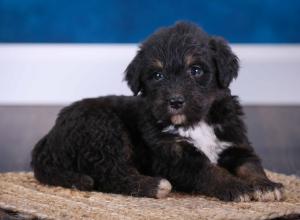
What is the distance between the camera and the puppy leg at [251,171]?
3.78 m

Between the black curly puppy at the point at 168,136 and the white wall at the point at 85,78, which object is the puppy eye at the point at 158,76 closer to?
the black curly puppy at the point at 168,136

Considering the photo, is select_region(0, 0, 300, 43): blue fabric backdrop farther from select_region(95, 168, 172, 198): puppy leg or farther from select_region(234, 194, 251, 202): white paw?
select_region(234, 194, 251, 202): white paw

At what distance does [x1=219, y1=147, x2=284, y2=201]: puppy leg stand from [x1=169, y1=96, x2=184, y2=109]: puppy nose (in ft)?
1.72

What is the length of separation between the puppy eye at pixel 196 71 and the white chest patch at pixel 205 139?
301 mm

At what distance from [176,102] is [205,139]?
388 millimetres

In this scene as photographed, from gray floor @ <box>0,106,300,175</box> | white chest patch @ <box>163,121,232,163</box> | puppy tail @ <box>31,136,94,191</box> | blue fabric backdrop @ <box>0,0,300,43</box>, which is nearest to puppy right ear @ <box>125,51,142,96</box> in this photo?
white chest patch @ <box>163,121,232,163</box>

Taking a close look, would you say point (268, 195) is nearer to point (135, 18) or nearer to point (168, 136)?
point (168, 136)

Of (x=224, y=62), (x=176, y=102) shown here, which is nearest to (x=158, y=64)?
(x=176, y=102)

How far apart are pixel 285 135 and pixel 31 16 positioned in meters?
2.97

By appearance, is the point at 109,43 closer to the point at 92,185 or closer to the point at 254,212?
the point at 92,185

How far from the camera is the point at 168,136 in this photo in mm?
4098

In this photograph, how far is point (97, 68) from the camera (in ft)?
25.4

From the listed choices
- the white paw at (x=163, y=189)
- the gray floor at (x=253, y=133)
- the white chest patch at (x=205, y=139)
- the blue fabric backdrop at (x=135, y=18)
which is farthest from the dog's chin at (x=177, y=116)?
the blue fabric backdrop at (x=135, y=18)

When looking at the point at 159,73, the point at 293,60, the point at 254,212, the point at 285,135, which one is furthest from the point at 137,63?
the point at 293,60
